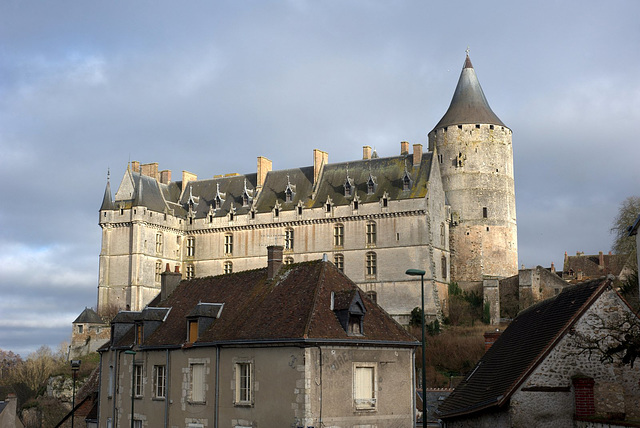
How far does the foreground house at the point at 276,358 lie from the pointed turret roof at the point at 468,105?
40.7 meters

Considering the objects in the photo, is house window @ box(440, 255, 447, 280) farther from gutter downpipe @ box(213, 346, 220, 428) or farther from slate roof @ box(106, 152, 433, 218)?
gutter downpipe @ box(213, 346, 220, 428)

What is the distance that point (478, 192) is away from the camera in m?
62.9

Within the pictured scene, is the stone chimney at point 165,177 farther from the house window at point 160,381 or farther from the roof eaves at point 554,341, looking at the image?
the roof eaves at point 554,341

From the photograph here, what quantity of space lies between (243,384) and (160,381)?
420cm

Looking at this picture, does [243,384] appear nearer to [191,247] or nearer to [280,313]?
[280,313]

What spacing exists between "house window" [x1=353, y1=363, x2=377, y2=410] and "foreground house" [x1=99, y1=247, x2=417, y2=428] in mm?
26

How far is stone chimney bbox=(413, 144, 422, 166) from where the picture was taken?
193 ft

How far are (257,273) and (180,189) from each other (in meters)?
45.0

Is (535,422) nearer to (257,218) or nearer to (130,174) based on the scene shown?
(257,218)

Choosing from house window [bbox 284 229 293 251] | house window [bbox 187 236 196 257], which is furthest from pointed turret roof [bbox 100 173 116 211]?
house window [bbox 284 229 293 251]

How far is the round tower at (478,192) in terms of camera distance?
62.5 metres

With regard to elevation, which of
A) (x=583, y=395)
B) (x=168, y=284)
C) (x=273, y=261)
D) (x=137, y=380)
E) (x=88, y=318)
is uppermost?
(x=273, y=261)

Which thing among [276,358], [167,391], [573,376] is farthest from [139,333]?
[573,376]

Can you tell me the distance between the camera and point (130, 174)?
6512 centimetres
